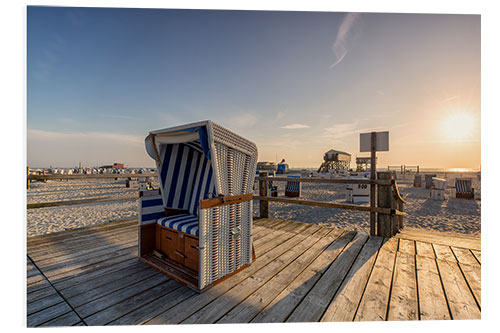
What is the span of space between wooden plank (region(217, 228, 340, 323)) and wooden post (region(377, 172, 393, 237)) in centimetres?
124

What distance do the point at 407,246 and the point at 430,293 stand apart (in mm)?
1432

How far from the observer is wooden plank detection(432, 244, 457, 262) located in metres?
2.85

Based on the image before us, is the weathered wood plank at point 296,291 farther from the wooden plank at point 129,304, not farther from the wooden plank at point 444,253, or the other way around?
the wooden plank at point 444,253

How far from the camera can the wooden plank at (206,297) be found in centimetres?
170

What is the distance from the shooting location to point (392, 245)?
3346mm

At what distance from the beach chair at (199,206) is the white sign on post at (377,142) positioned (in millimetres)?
2513

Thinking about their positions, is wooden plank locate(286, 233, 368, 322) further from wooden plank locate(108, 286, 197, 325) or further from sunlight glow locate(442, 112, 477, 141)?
sunlight glow locate(442, 112, 477, 141)

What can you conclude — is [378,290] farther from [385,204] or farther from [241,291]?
[385,204]

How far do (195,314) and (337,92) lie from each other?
17.4 feet

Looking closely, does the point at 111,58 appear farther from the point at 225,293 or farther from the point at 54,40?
the point at 225,293

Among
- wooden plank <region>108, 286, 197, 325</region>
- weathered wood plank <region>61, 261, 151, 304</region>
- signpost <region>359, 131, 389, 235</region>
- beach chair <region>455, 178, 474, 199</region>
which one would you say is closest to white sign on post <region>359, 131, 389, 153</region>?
Answer: signpost <region>359, 131, 389, 235</region>

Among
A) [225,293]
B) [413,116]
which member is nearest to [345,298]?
[225,293]

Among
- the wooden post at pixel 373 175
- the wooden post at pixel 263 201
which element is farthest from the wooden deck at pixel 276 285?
the wooden post at pixel 263 201

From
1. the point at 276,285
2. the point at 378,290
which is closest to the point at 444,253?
the point at 378,290
